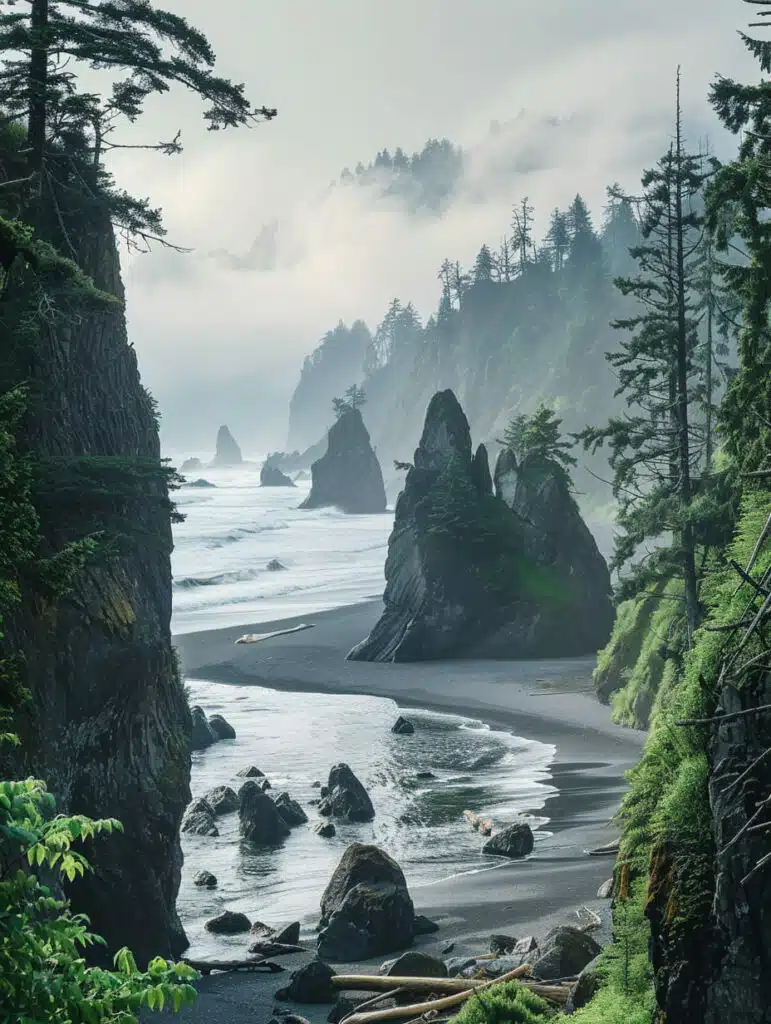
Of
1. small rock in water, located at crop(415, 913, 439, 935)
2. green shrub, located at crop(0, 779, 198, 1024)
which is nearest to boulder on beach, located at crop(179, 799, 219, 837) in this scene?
small rock in water, located at crop(415, 913, 439, 935)

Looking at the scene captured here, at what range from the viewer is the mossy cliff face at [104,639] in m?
16.4

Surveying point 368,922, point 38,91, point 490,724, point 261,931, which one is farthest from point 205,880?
point 490,724

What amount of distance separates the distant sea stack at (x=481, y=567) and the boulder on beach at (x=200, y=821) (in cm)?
2156

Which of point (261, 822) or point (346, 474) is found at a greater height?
point (346, 474)

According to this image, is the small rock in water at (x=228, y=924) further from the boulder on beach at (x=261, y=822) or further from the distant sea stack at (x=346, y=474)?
the distant sea stack at (x=346, y=474)

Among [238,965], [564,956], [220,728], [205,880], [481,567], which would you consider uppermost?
[481,567]

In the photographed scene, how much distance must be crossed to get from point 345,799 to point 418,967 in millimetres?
10393

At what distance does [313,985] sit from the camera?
15312 millimetres

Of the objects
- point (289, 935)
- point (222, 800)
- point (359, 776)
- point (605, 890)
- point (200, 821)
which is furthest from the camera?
point (359, 776)

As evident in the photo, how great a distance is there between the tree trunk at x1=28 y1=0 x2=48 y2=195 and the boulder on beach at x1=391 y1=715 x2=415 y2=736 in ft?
65.6

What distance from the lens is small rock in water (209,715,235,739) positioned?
112ft

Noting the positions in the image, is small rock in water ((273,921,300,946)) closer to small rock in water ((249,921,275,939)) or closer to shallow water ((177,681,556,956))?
small rock in water ((249,921,275,939))

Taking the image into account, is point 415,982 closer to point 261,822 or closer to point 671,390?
point 261,822

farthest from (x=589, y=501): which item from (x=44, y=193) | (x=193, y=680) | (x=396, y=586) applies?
(x=44, y=193)
